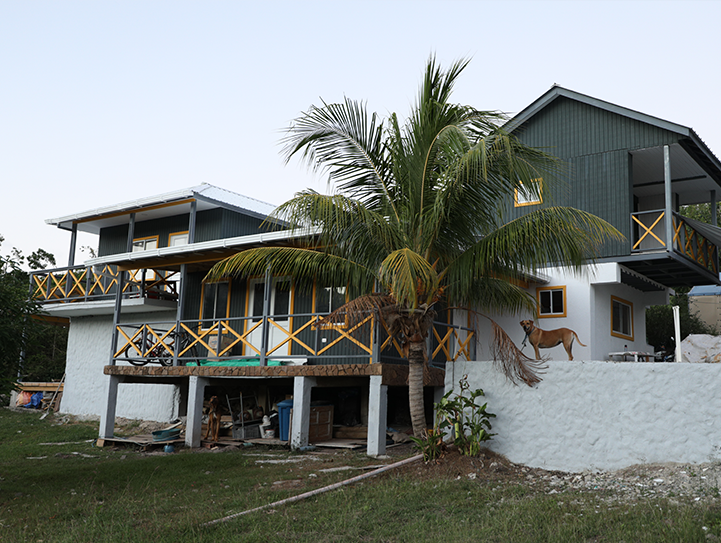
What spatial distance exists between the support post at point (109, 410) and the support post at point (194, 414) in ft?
7.74

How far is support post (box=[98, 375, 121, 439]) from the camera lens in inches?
595

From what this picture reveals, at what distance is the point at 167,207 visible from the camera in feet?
64.2

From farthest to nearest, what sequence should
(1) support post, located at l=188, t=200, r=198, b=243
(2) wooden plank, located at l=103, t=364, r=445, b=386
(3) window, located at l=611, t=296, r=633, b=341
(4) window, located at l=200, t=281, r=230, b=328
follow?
(1) support post, located at l=188, t=200, r=198, b=243 → (3) window, located at l=611, t=296, r=633, b=341 → (4) window, located at l=200, t=281, r=230, b=328 → (2) wooden plank, located at l=103, t=364, r=445, b=386

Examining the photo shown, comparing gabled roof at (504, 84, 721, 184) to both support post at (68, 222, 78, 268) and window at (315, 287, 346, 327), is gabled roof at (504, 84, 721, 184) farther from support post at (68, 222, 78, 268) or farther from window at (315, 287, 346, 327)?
support post at (68, 222, 78, 268)

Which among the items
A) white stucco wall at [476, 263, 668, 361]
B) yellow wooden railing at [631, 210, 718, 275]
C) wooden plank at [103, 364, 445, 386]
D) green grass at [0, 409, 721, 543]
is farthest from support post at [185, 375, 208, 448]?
yellow wooden railing at [631, 210, 718, 275]

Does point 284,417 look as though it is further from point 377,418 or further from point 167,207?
point 167,207

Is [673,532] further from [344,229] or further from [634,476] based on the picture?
[344,229]

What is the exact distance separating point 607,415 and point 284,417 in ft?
23.3

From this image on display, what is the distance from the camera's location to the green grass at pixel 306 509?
6.58 m

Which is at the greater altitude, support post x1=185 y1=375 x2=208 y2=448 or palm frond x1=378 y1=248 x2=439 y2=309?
palm frond x1=378 y1=248 x2=439 y2=309

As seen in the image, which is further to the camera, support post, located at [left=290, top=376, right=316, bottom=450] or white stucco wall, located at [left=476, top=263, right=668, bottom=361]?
white stucco wall, located at [left=476, top=263, right=668, bottom=361]

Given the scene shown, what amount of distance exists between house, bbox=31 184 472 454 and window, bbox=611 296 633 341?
427cm

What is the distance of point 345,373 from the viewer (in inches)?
472

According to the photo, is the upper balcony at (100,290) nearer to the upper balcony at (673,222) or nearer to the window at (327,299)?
the window at (327,299)
